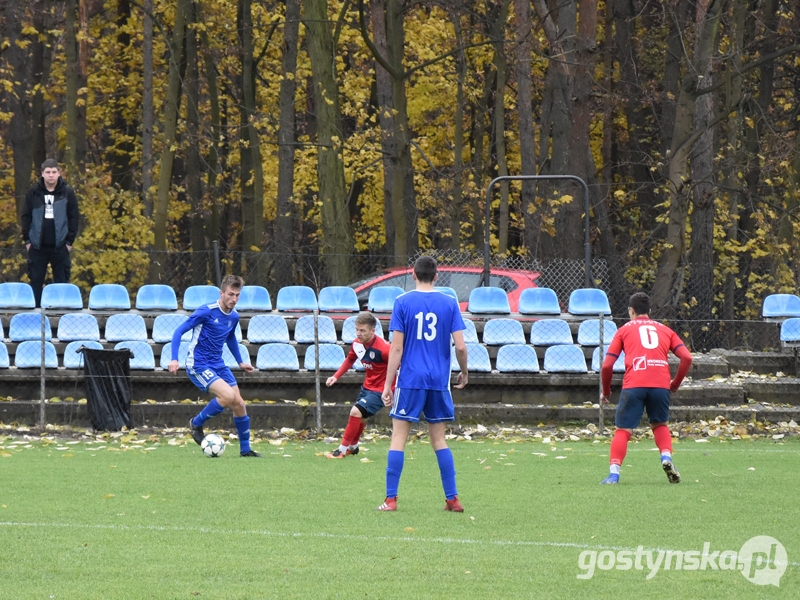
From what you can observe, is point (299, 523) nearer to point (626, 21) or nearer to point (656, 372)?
point (656, 372)

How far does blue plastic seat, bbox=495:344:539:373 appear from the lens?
1677cm

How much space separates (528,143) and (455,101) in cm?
676

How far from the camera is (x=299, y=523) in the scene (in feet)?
27.4

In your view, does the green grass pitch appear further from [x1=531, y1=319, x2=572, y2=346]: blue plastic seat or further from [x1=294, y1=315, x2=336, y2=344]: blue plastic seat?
[x1=531, y1=319, x2=572, y2=346]: blue plastic seat

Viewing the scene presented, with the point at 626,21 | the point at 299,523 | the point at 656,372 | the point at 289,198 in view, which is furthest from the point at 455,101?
the point at 299,523

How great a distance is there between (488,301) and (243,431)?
603cm

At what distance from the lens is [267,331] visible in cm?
1711

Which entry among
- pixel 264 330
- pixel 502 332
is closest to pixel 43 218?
pixel 264 330

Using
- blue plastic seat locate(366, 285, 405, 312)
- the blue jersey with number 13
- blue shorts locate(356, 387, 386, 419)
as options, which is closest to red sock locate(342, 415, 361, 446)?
blue shorts locate(356, 387, 386, 419)

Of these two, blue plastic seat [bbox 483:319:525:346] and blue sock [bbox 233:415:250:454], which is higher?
blue plastic seat [bbox 483:319:525:346]

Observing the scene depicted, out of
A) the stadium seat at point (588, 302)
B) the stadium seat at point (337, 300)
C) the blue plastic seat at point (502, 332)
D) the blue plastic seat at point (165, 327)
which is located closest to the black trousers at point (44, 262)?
the blue plastic seat at point (165, 327)

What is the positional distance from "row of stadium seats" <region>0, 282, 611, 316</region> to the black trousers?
0.79ft

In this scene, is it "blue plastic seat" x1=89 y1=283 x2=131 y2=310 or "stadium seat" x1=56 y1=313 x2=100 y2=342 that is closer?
"stadium seat" x1=56 y1=313 x2=100 y2=342

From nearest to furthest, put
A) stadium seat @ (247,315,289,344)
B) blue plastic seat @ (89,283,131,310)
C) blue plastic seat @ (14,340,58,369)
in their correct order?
1. blue plastic seat @ (14,340,58,369)
2. stadium seat @ (247,315,289,344)
3. blue plastic seat @ (89,283,131,310)
